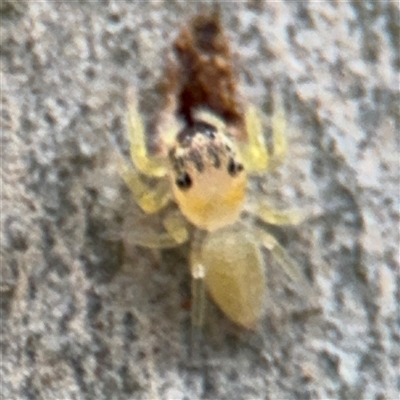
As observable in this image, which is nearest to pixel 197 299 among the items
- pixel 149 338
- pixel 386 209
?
pixel 149 338

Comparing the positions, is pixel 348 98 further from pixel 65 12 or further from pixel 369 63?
pixel 65 12

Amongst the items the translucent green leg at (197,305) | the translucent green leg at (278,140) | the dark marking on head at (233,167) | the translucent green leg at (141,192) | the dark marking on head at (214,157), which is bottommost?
the translucent green leg at (197,305)

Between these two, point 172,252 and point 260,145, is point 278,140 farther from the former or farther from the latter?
point 172,252

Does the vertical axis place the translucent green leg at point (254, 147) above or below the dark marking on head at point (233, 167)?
above

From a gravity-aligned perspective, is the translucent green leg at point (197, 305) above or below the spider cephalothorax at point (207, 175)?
below

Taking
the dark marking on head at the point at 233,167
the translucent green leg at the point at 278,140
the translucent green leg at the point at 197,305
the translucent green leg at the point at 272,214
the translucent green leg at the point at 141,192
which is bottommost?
the translucent green leg at the point at 197,305
